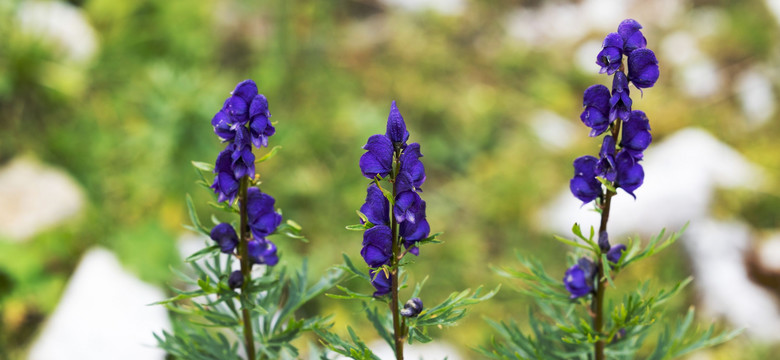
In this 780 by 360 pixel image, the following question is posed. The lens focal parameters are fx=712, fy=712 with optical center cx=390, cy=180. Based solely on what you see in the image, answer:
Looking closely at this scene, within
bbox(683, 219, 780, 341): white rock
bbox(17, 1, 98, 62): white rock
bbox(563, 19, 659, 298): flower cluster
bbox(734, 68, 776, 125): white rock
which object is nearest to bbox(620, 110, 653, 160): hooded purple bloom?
bbox(563, 19, 659, 298): flower cluster

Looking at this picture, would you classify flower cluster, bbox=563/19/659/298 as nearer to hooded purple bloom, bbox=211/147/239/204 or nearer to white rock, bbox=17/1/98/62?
hooded purple bloom, bbox=211/147/239/204

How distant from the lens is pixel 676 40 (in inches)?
257

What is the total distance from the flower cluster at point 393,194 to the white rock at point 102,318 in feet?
6.04

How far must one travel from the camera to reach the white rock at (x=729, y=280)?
3.73 metres

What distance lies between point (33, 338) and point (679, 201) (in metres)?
3.57

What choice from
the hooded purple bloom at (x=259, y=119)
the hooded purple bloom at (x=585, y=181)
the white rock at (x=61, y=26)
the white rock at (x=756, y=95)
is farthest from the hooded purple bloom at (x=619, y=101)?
the white rock at (x=756, y=95)

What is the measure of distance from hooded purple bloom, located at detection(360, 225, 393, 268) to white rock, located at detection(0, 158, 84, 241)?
Answer: 3.07 metres

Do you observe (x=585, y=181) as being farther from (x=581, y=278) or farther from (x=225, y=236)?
(x=225, y=236)

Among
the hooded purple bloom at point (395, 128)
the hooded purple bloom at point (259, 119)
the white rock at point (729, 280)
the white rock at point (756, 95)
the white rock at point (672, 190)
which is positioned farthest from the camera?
the white rock at point (756, 95)

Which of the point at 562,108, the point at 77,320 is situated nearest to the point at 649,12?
the point at 562,108

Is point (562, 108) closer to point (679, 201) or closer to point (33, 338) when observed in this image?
point (679, 201)

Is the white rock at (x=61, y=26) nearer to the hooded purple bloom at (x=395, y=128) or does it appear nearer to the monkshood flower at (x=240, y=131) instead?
the monkshood flower at (x=240, y=131)

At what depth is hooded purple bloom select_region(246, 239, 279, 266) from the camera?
1.41 metres

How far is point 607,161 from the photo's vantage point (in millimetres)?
1311
